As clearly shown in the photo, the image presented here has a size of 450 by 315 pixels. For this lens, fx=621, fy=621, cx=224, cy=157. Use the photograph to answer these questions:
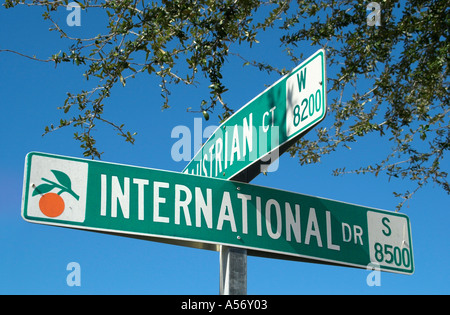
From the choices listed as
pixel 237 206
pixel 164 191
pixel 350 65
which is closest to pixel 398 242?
pixel 237 206

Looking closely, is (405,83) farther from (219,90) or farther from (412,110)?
(219,90)

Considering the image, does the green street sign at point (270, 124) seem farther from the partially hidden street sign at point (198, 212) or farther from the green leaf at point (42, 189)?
the green leaf at point (42, 189)

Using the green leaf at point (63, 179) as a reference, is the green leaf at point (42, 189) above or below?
below

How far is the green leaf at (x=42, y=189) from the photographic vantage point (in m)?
2.82

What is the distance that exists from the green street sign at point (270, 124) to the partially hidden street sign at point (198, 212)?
0.16 metres

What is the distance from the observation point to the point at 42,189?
9.33 ft

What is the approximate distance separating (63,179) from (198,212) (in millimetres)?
671

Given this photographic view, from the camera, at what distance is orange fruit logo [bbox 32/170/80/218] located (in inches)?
110

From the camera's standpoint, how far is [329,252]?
3.33m

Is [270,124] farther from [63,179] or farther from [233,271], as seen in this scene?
[63,179]

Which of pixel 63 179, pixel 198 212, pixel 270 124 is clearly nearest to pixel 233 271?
pixel 198 212

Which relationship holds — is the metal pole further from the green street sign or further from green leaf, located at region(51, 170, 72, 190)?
green leaf, located at region(51, 170, 72, 190)

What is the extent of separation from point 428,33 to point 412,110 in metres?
0.99

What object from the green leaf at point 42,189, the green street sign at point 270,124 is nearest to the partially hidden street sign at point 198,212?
the green leaf at point 42,189
